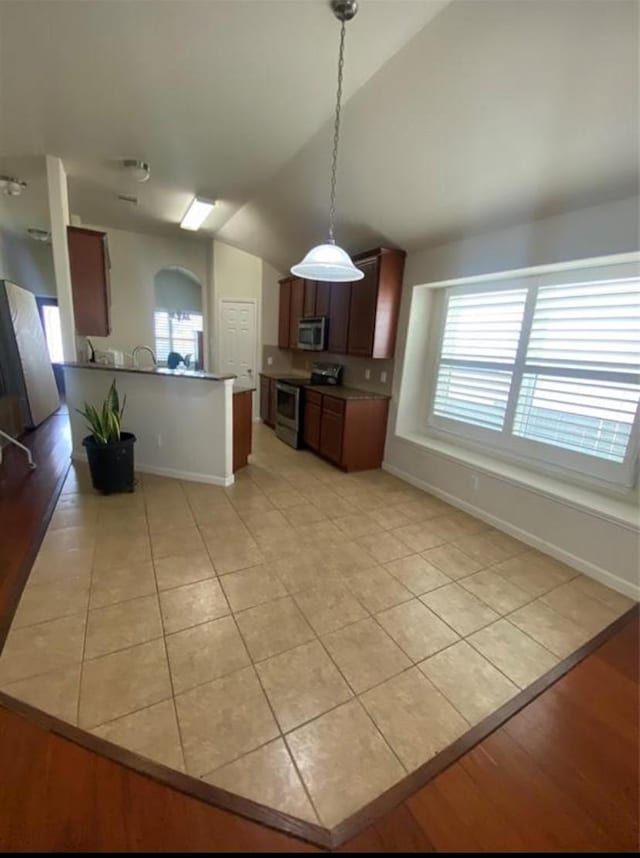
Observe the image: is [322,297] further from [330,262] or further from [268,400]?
[330,262]

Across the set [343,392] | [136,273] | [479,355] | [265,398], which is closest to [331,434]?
[343,392]

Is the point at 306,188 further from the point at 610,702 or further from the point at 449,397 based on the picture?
the point at 610,702

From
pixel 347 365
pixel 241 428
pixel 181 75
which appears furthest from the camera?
pixel 347 365

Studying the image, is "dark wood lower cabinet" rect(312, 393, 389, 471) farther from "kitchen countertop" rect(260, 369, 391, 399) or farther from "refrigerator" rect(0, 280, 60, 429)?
"refrigerator" rect(0, 280, 60, 429)

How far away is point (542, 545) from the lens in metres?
2.84

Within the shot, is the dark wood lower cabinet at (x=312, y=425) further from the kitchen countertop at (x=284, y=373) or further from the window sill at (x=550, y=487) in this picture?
the kitchen countertop at (x=284, y=373)

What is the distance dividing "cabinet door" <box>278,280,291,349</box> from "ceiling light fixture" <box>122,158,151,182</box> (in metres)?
2.55

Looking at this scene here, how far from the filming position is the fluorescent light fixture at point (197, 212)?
4.18 meters

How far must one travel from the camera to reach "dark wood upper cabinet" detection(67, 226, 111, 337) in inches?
148

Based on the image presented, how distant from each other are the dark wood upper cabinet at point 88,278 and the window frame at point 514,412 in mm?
3589

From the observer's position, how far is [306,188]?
3.54 meters

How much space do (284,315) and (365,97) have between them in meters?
3.75

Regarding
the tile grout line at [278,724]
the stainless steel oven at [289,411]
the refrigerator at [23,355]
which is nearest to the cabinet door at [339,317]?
the stainless steel oven at [289,411]

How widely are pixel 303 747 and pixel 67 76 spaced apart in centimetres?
381
